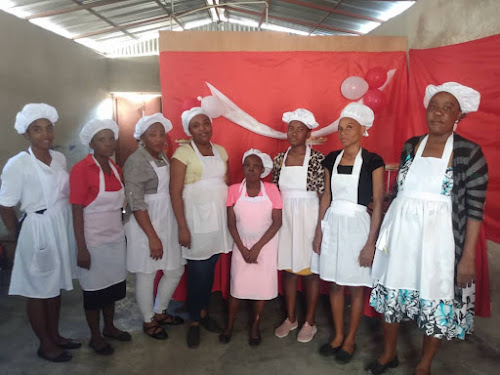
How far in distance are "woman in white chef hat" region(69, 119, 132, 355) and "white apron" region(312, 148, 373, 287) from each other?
1418 mm

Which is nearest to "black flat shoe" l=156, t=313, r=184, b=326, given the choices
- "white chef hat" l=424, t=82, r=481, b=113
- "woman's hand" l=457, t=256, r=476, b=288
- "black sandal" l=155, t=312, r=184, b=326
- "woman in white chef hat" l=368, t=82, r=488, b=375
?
"black sandal" l=155, t=312, r=184, b=326

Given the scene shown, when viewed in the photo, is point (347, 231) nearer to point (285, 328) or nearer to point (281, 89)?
point (285, 328)

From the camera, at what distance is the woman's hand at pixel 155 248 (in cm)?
235

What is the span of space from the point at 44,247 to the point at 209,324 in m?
1.30

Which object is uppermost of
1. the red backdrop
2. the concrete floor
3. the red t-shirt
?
the red backdrop

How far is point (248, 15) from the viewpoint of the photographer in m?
8.04

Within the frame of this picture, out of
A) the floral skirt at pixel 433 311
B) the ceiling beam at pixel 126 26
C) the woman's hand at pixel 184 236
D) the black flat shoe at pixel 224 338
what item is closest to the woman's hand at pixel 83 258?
the woman's hand at pixel 184 236

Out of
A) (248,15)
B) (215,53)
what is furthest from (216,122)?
(248,15)

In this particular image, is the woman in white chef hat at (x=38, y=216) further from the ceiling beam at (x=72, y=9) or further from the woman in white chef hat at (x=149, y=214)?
the ceiling beam at (x=72, y=9)

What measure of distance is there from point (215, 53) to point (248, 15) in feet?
19.0

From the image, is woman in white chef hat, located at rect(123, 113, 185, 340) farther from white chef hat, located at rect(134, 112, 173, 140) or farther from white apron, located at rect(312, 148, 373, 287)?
white apron, located at rect(312, 148, 373, 287)

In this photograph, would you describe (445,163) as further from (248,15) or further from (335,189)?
(248,15)

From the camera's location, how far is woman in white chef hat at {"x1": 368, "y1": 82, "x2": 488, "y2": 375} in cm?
175

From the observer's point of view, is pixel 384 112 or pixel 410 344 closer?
pixel 410 344
